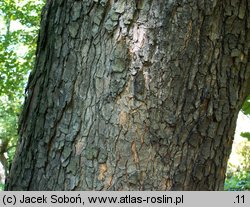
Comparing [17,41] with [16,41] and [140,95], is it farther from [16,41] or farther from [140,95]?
[140,95]

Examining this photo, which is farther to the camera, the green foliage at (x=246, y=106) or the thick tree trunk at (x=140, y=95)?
the green foliage at (x=246, y=106)

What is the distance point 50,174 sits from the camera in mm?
1506

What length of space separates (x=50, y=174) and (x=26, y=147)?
183 mm

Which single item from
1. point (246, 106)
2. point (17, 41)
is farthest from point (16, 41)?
point (246, 106)

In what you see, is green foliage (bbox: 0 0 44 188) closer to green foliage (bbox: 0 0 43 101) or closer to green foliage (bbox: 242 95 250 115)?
green foliage (bbox: 0 0 43 101)

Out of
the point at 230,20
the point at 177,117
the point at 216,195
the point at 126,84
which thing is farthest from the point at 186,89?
the point at 216,195

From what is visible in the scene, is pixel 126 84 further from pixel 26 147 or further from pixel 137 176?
pixel 26 147

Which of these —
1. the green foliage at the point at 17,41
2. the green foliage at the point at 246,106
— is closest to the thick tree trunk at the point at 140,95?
the green foliage at the point at 246,106

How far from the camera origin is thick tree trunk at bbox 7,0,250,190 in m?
1.43

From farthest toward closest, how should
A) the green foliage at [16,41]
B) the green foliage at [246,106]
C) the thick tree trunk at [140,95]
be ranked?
1. the green foliage at [16,41]
2. the green foliage at [246,106]
3. the thick tree trunk at [140,95]

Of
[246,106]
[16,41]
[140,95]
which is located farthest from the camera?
[16,41]

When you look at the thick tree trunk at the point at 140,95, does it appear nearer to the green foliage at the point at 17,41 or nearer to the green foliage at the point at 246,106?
the green foliage at the point at 246,106

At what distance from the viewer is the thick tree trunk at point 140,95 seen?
4.69 feet

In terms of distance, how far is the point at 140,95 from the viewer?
1.44 meters
